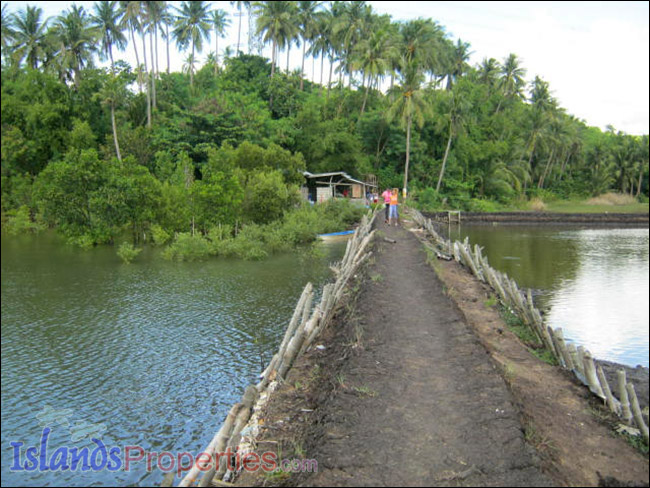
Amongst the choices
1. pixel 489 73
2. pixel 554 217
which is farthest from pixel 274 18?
pixel 554 217

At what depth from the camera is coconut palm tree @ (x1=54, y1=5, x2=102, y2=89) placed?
39094 mm

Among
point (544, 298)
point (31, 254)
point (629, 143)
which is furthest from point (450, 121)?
point (31, 254)

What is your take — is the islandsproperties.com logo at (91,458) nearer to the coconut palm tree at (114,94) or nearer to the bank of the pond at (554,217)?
the coconut palm tree at (114,94)

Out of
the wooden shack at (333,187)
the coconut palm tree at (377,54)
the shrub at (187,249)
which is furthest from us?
the coconut palm tree at (377,54)

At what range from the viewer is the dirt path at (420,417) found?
4.66 metres

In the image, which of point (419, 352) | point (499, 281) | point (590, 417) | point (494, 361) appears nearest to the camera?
point (590, 417)

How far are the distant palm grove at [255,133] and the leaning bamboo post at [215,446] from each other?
16.5 m

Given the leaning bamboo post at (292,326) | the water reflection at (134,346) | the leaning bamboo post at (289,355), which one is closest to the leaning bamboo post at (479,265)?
the water reflection at (134,346)

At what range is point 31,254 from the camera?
875 inches

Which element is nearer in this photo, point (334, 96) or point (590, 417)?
point (590, 417)

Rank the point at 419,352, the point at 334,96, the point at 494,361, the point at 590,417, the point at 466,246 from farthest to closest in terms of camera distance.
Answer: the point at 334,96 < the point at 466,246 < the point at 419,352 < the point at 494,361 < the point at 590,417

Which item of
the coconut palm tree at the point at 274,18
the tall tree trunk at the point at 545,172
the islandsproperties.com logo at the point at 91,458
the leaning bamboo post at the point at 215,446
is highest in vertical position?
the coconut palm tree at the point at 274,18

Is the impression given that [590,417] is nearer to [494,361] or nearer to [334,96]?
[494,361]

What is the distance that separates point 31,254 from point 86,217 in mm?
2918
